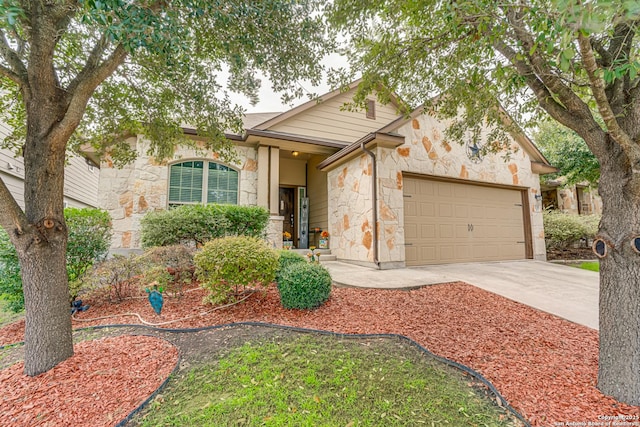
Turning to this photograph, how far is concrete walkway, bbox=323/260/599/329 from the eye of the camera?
13.1ft

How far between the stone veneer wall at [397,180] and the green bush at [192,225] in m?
2.90

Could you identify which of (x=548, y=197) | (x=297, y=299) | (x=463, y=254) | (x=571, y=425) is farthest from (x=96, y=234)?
(x=548, y=197)

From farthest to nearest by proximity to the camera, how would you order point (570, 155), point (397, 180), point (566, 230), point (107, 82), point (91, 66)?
point (570, 155)
point (566, 230)
point (397, 180)
point (107, 82)
point (91, 66)

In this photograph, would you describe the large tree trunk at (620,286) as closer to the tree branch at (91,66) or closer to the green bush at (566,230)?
the tree branch at (91,66)

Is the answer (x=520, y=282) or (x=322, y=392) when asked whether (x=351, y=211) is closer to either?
(x=520, y=282)

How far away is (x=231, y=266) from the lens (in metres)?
3.65

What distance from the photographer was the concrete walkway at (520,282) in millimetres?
3990

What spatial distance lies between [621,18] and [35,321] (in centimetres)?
467

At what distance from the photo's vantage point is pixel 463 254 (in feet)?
25.2

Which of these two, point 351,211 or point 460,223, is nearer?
point 351,211

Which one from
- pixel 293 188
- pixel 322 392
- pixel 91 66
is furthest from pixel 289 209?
pixel 322 392

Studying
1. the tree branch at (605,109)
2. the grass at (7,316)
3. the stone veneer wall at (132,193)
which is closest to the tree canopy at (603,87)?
the tree branch at (605,109)

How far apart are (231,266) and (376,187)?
4.02 m

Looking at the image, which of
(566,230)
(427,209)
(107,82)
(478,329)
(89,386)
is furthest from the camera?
(566,230)
